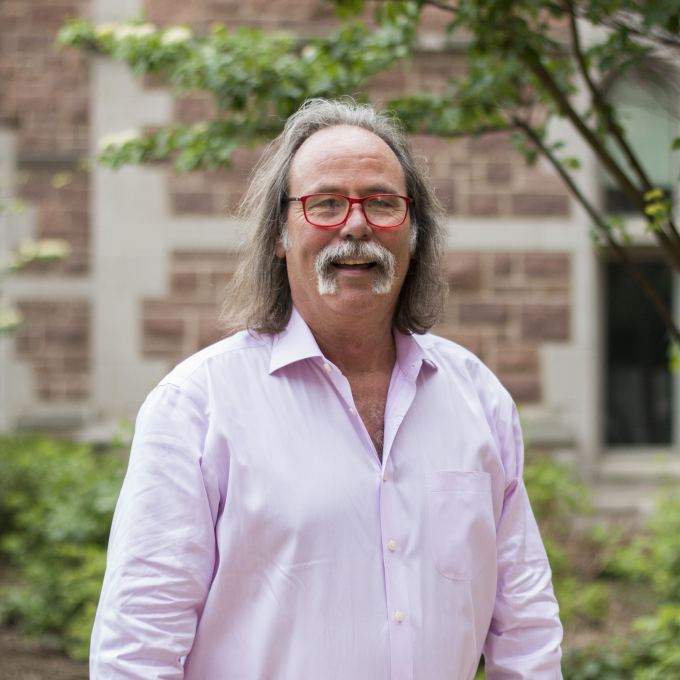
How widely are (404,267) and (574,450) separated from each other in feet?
12.0

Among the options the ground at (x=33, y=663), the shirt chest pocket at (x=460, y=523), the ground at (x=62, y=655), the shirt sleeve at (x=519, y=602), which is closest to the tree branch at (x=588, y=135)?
the shirt sleeve at (x=519, y=602)

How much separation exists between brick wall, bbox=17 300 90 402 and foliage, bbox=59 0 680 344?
3468mm

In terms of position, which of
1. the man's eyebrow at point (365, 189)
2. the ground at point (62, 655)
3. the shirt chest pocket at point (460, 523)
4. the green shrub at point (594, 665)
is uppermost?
the man's eyebrow at point (365, 189)

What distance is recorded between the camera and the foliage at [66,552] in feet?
11.7

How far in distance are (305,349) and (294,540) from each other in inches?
15.6

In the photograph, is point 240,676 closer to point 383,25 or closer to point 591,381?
point 383,25

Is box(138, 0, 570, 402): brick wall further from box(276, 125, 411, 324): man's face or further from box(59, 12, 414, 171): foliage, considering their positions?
box(276, 125, 411, 324): man's face

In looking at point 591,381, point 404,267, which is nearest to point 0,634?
point 404,267

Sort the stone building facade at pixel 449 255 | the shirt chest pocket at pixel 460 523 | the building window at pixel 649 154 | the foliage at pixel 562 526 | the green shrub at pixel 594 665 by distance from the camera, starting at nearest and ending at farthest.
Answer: the shirt chest pocket at pixel 460 523 → the green shrub at pixel 594 665 → the foliage at pixel 562 526 → the stone building facade at pixel 449 255 → the building window at pixel 649 154

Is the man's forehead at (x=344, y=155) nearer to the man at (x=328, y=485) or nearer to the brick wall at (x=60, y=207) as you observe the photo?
the man at (x=328, y=485)

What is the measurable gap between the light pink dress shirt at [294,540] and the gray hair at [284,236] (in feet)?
0.69

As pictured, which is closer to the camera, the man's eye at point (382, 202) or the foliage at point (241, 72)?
the man's eye at point (382, 202)

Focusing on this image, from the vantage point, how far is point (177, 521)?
139 centimetres

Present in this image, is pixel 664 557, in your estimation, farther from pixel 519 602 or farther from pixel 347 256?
pixel 347 256
